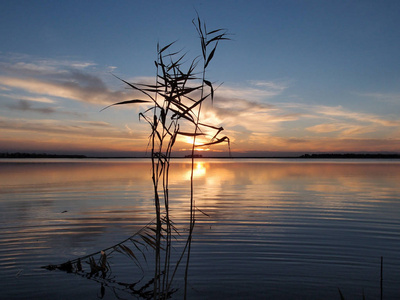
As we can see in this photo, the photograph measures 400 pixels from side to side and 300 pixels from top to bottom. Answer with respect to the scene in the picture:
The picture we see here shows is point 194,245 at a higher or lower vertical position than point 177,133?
lower

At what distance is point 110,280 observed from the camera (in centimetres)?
665

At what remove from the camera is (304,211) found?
14.5 metres

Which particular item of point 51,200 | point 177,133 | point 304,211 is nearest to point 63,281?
point 177,133

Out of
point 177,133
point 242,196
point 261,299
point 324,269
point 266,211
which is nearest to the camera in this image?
point 177,133

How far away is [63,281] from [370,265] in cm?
661

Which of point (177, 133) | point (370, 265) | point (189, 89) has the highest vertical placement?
point (189, 89)

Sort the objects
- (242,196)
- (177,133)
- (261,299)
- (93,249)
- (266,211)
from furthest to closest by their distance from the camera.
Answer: (242,196) → (266,211) → (93,249) → (261,299) → (177,133)

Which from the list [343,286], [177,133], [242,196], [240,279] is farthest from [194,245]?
[242,196]

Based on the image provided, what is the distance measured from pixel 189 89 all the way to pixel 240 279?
4333mm

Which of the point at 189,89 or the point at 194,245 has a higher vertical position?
the point at 189,89

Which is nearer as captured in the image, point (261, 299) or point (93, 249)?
point (261, 299)

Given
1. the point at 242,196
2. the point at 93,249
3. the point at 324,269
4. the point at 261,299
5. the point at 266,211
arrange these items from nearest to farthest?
the point at 261,299
the point at 324,269
the point at 93,249
the point at 266,211
the point at 242,196

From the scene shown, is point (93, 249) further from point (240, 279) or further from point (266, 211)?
point (266, 211)

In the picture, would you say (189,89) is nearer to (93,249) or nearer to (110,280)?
(110,280)
